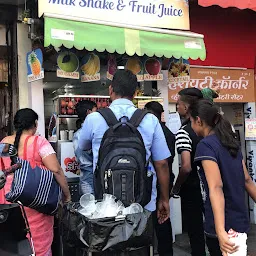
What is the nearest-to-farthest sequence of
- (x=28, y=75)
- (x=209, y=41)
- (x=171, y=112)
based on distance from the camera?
(x=28, y=75) < (x=171, y=112) < (x=209, y=41)

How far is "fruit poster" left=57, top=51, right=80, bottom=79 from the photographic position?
4.66 m

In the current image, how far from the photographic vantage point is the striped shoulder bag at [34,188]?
3.19 m

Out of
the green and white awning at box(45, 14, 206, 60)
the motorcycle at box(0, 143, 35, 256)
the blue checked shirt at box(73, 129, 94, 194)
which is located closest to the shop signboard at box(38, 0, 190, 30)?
the green and white awning at box(45, 14, 206, 60)

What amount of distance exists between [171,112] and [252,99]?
1652 mm

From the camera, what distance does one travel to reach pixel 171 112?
19.5 ft

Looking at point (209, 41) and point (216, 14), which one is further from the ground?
point (216, 14)

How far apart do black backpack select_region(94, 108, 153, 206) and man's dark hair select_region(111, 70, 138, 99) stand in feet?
0.72

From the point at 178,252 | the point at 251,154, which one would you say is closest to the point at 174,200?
the point at 178,252

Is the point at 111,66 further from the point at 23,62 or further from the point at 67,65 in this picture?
the point at 23,62

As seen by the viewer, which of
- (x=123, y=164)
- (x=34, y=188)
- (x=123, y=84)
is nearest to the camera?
(x=123, y=164)

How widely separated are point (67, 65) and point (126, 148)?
2.28 metres

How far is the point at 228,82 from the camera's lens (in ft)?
21.2

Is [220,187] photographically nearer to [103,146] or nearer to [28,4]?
[103,146]

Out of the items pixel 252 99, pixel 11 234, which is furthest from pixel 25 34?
pixel 252 99
